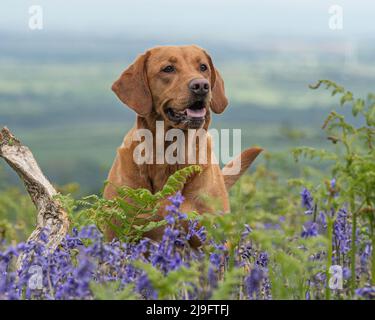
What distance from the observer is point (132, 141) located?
566cm

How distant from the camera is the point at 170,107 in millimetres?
5703

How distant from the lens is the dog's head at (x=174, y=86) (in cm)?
558

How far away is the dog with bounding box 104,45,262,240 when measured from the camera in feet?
18.1

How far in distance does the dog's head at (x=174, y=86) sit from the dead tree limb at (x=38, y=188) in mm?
1041

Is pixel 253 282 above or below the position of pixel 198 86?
below

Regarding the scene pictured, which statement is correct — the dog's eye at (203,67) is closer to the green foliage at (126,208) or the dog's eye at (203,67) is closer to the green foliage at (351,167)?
the green foliage at (126,208)

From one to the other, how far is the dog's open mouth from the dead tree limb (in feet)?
3.59

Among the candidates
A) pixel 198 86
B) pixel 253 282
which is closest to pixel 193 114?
pixel 198 86

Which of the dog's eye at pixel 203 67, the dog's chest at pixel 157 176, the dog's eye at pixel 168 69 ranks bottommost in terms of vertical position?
the dog's chest at pixel 157 176

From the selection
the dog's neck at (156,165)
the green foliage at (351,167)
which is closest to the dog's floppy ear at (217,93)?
the dog's neck at (156,165)

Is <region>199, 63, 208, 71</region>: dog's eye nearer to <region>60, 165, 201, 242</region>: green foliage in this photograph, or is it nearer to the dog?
Answer: the dog

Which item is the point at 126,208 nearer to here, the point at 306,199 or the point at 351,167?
the point at 306,199

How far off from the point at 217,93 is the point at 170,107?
0.51 metres
